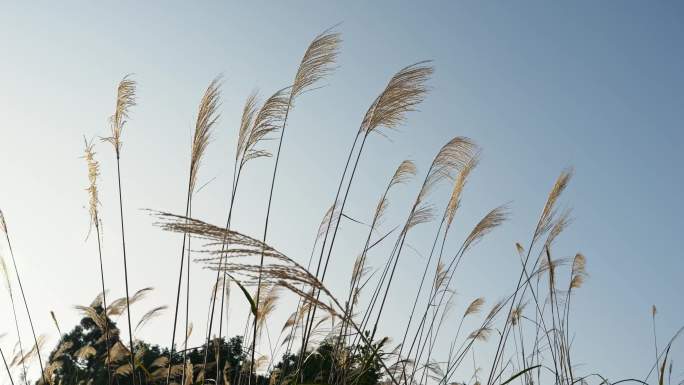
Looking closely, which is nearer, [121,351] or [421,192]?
[421,192]

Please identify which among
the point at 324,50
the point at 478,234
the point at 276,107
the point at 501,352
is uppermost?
the point at 324,50

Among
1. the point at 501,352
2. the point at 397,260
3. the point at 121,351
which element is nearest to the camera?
the point at 397,260

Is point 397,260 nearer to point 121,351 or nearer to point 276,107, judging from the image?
point 276,107

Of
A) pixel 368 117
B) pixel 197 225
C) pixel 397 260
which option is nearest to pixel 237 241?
pixel 197 225

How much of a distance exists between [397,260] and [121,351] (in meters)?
3.11

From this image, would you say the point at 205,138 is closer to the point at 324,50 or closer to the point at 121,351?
the point at 324,50

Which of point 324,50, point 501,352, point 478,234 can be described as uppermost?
point 324,50

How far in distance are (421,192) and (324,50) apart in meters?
1.10

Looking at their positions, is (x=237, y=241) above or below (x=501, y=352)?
below

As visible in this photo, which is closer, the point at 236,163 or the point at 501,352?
the point at 236,163

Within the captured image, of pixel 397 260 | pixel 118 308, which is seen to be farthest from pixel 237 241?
pixel 118 308

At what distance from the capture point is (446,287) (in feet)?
15.4

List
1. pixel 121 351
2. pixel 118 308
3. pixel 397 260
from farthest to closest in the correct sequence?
pixel 121 351 < pixel 118 308 < pixel 397 260

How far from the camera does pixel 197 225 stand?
4.60 feet
